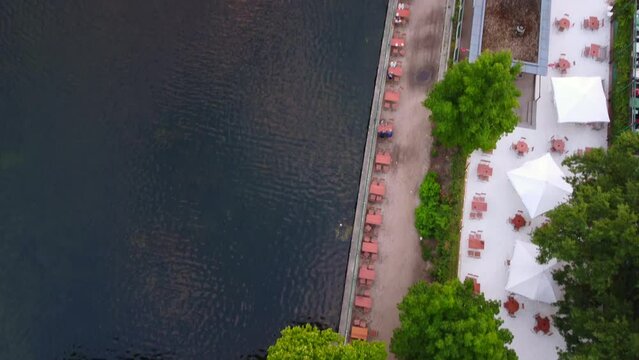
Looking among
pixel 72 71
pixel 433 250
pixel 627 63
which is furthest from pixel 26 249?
pixel 627 63

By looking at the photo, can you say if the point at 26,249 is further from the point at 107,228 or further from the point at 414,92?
the point at 414,92

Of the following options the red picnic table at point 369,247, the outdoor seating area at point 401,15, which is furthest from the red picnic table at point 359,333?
the outdoor seating area at point 401,15

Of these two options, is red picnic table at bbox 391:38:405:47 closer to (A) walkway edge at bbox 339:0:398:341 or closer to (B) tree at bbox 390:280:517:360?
(A) walkway edge at bbox 339:0:398:341

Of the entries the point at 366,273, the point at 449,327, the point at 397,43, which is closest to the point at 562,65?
the point at 397,43

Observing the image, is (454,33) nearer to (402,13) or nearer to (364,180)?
(402,13)

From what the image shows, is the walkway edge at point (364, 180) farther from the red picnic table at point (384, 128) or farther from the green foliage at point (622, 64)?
the green foliage at point (622, 64)

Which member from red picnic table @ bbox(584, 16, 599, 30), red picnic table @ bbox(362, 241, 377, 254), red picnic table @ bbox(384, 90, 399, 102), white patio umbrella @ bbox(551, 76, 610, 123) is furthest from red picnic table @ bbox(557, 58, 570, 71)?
red picnic table @ bbox(362, 241, 377, 254)
